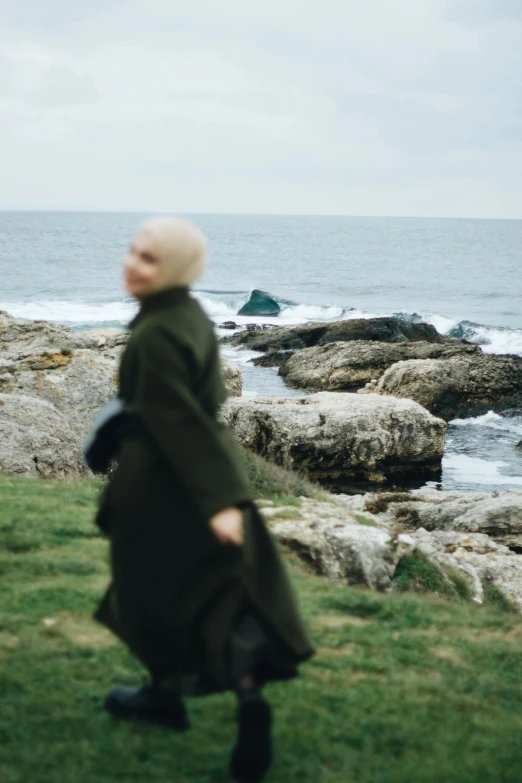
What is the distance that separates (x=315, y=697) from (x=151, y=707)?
1.08m

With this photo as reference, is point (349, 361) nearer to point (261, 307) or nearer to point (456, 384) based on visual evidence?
point (456, 384)

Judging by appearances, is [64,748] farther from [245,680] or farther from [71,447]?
[71,447]

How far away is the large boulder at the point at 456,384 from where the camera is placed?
91.0ft

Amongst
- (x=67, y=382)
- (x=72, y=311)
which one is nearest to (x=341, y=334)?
(x=72, y=311)

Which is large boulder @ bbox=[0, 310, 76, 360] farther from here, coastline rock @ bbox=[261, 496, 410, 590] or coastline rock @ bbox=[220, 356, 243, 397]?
coastline rock @ bbox=[261, 496, 410, 590]

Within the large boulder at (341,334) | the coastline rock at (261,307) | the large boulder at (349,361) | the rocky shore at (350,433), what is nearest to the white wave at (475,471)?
the rocky shore at (350,433)

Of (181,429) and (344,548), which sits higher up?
(181,429)

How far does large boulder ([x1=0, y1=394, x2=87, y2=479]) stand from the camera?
10.9 meters

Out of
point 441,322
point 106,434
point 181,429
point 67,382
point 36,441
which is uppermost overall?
point 181,429

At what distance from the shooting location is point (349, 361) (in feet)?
105

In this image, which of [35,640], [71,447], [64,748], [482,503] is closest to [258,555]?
[64,748]

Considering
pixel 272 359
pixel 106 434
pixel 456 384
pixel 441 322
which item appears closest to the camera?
pixel 106 434

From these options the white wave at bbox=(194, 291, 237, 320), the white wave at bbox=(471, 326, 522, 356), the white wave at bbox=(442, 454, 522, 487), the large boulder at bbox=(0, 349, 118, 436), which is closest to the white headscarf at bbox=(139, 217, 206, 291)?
the large boulder at bbox=(0, 349, 118, 436)

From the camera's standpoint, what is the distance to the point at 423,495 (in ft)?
55.0
